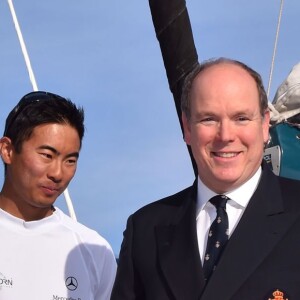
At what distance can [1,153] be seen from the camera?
4754 millimetres

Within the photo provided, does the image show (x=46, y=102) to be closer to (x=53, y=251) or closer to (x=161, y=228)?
(x=53, y=251)

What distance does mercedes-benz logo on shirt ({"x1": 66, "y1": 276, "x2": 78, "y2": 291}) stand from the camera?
15.3 ft

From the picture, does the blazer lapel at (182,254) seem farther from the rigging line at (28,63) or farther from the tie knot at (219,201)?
the rigging line at (28,63)

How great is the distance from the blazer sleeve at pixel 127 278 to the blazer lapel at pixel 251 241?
51cm

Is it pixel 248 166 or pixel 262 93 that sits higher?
pixel 262 93

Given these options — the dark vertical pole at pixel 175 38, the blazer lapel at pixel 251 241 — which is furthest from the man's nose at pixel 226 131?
the dark vertical pole at pixel 175 38

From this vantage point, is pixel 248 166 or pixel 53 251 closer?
pixel 248 166

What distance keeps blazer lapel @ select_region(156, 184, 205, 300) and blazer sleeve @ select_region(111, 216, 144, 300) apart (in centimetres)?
19

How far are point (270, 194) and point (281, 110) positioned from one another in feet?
12.7

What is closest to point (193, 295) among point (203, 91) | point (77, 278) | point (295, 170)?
point (203, 91)

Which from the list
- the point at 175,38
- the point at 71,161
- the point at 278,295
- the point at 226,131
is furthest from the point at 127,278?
the point at 175,38

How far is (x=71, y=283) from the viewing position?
4.69m

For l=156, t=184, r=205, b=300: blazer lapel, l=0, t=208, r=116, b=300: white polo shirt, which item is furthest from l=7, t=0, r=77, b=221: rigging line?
l=156, t=184, r=205, b=300: blazer lapel

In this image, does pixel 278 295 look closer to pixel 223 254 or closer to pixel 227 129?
pixel 223 254
